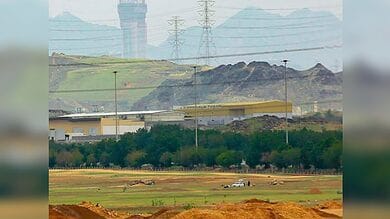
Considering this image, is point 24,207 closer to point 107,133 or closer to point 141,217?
point 141,217

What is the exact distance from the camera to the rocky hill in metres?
11.1

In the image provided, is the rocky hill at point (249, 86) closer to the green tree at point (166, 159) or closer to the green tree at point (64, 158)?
the green tree at point (166, 159)

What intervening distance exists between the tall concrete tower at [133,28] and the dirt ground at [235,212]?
93.6 inches

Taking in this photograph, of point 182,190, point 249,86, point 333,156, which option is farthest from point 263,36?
point 182,190

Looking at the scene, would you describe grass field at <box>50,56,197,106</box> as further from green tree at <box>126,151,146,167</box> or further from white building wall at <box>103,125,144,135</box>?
green tree at <box>126,151,146,167</box>

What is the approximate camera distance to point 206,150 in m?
11.6

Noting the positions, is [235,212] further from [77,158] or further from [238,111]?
[77,158]

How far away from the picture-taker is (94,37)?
12.2 m

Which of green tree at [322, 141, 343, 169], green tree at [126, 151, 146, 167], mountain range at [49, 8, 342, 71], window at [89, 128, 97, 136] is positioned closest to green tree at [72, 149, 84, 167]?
window at [89, 128, 97, 136]

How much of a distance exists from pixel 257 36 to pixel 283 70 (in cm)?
61

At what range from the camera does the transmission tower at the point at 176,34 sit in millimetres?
11289

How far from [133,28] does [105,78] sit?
971 millimetres

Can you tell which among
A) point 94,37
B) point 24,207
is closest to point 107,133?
point 94,37

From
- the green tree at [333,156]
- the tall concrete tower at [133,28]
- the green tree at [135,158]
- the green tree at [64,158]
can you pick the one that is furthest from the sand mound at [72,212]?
the green tree at [333,156]
